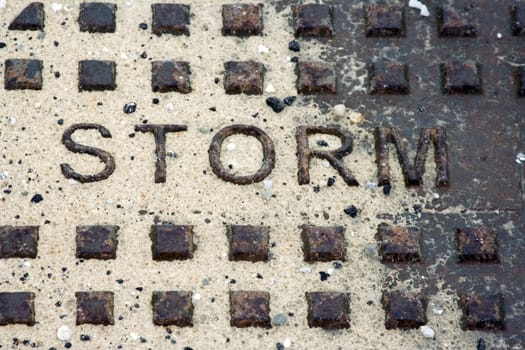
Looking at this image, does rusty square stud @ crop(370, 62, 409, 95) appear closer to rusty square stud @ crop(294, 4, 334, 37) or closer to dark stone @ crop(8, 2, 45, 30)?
rusty square stud @ crop(294, 4, 334, 37)

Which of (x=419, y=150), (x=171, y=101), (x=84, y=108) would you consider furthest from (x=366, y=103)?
(x=84, y=108)

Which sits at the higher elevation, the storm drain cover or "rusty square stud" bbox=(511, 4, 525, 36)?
"rusty square stud" bbox=(511, 4, 525, 36)

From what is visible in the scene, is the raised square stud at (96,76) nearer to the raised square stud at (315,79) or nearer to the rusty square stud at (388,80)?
the raised square stud at (315,79)

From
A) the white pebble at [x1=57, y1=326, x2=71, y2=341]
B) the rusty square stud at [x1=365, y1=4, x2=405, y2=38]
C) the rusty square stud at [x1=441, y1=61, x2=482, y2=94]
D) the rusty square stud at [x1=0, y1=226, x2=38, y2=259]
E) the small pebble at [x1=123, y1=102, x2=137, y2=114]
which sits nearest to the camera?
the white pebble at [x1=57, y1=326, x2=71, y2=341]

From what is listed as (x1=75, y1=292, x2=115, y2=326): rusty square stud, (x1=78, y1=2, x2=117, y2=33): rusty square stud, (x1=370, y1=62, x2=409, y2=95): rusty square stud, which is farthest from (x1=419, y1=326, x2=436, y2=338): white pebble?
(x1=78, y1=2, x2=117, y2=33): rusty square stud

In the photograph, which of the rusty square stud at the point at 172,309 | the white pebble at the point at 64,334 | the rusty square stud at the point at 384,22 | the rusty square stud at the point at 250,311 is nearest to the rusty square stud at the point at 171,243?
the rusty square stud at the point at 172,309

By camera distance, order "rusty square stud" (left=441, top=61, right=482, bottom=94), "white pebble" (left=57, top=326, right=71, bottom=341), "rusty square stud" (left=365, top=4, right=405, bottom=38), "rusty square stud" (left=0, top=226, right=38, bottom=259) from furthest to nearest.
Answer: "rusty square stud" (left=365, top=4, right=405, bottom=38)
"rusty square stud" (left=441, top=61, right=482, bottom=94)
"rusty square stud" (left=0, top=226, right=38, bottom=259)
"white pebble" (left=57, top=326, right=71, bottom=341)
